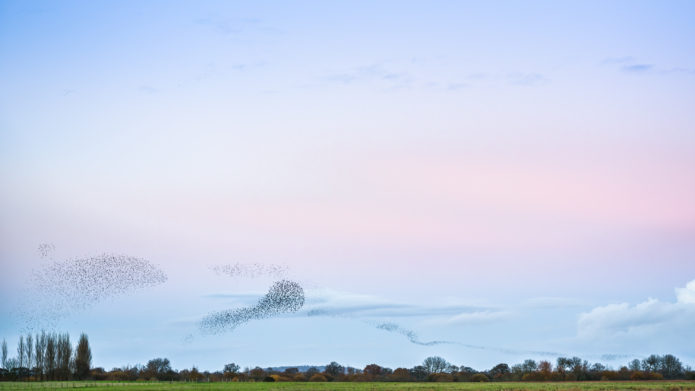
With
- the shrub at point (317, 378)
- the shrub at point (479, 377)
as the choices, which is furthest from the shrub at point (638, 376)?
the shrub at point (317, 378)

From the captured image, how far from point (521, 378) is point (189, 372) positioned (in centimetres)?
7130

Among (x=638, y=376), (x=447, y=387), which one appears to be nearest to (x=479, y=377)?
(x=638, y=376)

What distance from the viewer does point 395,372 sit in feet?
598

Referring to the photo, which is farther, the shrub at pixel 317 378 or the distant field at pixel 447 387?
the shrub at pixel 317 378

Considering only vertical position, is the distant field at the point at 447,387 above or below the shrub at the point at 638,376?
above

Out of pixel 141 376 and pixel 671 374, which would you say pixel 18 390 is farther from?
pixel 671 374

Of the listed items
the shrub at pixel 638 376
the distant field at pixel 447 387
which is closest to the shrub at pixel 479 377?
the shrub at pixel 638 376

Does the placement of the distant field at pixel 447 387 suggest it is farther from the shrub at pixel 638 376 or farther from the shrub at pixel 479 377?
the shrub at pixel 479 377

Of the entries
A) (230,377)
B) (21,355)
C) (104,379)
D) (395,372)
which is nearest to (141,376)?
(104,379)

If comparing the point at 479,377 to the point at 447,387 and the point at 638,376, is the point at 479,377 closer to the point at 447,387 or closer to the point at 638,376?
the point at 638,376

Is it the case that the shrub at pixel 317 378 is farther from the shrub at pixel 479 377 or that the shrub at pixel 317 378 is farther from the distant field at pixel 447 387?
the distant field at pixel 447 387

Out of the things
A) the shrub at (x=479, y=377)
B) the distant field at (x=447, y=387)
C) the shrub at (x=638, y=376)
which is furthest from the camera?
the shrub at (x=479, y=377)

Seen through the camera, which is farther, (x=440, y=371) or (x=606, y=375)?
(x=440, y=371)

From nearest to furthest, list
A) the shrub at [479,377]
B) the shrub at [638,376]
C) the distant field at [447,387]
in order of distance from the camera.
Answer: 1. the distant field at [447,387]
2. the shrub at [638,376]
3. the shrub at [479,377]
